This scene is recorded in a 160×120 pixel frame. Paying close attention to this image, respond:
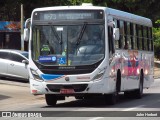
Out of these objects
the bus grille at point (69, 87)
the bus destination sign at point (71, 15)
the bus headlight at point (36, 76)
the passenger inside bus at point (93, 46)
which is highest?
the bus destination sign at point (71, 15)

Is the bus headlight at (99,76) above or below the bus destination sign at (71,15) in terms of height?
below

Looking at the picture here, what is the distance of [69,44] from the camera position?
18453 mm

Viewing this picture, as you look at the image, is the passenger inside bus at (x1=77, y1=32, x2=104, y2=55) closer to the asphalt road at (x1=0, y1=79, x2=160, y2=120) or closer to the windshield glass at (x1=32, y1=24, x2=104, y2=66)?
the windshield glass at (x1=32, y1=24, x2=104, y2=66)

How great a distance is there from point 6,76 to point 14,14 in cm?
2833

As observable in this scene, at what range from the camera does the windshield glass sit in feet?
60.0

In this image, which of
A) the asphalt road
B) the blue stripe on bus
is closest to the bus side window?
the asphalt road

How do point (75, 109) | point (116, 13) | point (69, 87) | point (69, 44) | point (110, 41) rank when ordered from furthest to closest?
1. point (116, 13)
2. point (110, 41)
3. point (69, 44)
4. point (69, 87)
5. point (75, 109)

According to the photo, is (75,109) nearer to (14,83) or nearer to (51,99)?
(51,99)

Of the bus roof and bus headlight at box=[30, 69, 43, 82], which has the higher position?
the bus roof

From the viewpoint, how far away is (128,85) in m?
21.8

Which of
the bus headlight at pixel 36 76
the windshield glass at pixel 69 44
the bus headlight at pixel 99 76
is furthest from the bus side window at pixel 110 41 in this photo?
the bus headlight at pixel 36 76

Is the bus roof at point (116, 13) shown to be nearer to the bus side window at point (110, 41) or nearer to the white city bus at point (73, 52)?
the white city bus at point (73, 52)

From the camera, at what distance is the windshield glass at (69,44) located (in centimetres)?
1828

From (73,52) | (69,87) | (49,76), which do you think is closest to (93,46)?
(73,52)
